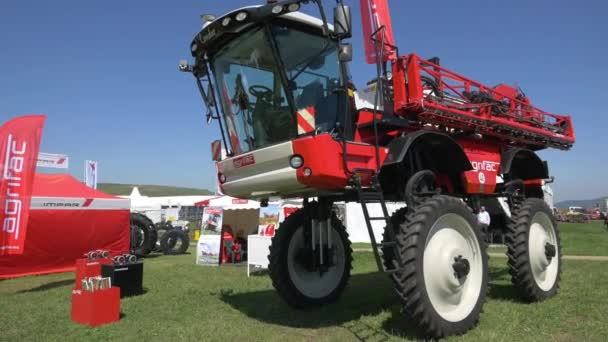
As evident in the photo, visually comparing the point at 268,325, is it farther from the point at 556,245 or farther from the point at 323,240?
the point at 556,245

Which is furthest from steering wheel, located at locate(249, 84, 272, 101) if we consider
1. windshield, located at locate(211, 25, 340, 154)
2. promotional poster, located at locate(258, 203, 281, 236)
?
promotional poster, located at locate(258, 203, 281, 236)

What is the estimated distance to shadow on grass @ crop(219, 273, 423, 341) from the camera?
187 inches

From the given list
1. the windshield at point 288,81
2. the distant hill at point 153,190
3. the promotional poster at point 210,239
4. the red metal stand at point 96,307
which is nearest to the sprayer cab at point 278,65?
the windshield at point 288,81

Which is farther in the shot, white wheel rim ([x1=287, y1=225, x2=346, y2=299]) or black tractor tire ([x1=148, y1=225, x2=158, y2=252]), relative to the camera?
black tractor tire ([x1=148, y1=225, x2=158, y2=252])

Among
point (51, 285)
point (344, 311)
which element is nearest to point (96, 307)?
point (344, 311)

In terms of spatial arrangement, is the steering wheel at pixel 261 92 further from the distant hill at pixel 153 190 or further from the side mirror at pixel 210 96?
the distant hill at pixel 153 190

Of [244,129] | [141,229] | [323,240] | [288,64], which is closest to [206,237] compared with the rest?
[141,229]

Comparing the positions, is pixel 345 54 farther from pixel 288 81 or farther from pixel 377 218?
pixel 377 218

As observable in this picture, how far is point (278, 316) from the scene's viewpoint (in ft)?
18.5

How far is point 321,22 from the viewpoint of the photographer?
474cm

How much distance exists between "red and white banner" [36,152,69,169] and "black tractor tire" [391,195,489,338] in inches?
503

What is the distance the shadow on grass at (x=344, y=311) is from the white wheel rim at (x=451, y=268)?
457mm

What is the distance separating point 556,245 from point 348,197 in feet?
11.1

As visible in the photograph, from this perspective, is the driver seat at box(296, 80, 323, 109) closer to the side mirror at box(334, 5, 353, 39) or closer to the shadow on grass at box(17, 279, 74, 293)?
the side mirror at box(334, 5, 353, 39)
